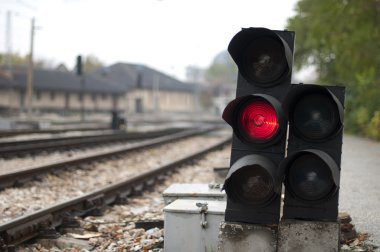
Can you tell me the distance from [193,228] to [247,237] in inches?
33.8

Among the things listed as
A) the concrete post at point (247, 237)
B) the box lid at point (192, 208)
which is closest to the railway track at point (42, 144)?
the box lid at point (192, 208)

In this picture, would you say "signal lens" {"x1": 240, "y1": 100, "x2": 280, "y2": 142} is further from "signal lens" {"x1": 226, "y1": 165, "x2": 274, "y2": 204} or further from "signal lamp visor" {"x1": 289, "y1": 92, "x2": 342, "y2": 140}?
"signal lens" {"x1": 226, "y1": 165, "x2": 274, "y2": 204}

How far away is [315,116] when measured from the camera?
3969mm

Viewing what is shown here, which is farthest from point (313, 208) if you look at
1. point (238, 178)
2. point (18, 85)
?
point (18, 85)

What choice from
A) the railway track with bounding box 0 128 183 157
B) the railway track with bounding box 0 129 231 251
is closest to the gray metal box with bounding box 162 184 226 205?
the railway track with bounding box 0 129 231 251

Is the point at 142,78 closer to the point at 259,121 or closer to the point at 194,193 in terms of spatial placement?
the point at 194,193

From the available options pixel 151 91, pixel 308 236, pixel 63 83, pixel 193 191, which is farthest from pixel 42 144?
pixel 151 91

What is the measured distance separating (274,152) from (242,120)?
1.14 feet

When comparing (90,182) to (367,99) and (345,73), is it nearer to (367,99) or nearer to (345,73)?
(345,73)

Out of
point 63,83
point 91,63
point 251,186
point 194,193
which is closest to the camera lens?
point 251,186

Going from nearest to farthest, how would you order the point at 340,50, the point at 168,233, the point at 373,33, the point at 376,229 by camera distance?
the point at 168,233, the point at 376,229, the point at 373,33, the point at 340,50

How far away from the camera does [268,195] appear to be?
3986 millimetres

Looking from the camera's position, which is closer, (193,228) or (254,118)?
(254,118)

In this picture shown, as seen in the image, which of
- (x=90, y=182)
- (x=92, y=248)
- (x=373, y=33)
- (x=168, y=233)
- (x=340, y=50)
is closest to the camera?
(x=168, y=233)
